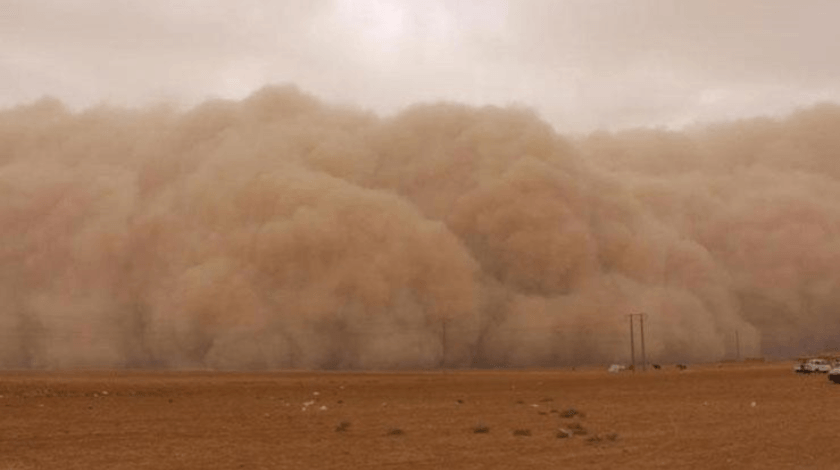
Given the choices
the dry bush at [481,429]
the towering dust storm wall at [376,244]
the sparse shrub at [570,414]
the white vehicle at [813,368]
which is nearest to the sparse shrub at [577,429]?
the dry bush at [481,429]

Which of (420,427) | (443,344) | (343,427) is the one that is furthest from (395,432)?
(443,344)

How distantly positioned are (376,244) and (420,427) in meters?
46.7

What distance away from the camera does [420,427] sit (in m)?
18.4

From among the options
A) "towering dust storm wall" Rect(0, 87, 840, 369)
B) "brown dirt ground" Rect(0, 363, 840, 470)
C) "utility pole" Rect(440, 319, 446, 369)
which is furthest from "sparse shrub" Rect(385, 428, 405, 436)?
"utility pole" Rect(440, 319, 446, 369)

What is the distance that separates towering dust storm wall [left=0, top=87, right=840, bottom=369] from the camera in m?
60.8

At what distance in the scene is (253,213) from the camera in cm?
6725

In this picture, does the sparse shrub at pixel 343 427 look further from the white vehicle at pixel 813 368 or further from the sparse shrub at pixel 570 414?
the white vehicle at pixel 813 368

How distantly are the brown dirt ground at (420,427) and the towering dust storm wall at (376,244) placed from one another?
91.7 feet

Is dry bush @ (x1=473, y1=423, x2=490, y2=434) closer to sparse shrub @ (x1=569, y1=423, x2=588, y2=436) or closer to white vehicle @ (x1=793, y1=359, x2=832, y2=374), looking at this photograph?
sparse shrub @ (x1=569, y1=423, x2=588, y2=436)

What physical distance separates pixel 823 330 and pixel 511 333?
28488mm

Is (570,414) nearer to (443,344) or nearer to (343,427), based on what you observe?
(343,427)

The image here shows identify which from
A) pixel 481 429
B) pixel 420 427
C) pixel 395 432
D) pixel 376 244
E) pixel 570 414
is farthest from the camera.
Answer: pixel 376 244

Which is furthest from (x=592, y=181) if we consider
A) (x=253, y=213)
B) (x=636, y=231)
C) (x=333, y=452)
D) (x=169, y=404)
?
(x=333, y=452)

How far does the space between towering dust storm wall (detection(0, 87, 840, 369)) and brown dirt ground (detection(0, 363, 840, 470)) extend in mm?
27948
